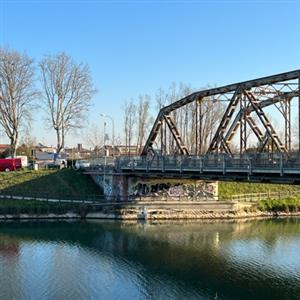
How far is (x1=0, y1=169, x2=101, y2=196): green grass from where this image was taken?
2534 inches

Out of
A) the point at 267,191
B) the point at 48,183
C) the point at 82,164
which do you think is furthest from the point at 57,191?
the point at 267,191

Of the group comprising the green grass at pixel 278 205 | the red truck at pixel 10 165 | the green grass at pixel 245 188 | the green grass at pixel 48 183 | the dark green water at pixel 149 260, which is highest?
the red truck at pixel 10 165

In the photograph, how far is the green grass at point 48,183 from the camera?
211ft

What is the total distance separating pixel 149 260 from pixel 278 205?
31.3m

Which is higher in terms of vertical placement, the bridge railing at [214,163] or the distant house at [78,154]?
the distant house at [78,154]

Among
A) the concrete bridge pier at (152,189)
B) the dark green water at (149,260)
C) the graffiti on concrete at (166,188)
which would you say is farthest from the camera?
the graffiti on concrete at (166,188)

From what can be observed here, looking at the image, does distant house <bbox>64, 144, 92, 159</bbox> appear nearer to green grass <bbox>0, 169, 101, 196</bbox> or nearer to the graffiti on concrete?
green grass <bbox>0, 169, 101, 196</bbox>

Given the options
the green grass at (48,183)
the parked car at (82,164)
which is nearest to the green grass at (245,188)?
the green grass at (48,183)

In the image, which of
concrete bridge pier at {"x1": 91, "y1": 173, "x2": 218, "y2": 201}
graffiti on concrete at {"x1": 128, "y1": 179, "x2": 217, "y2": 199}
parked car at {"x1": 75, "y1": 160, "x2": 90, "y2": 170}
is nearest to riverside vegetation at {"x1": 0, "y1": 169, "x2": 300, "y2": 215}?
parked car at {"x1": 75, "y1": 160, "x2": 90, "y2": 170}

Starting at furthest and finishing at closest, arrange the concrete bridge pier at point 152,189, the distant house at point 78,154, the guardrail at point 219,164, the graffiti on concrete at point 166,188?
the distant house at point 78,154 < the graffiti on concrete at point 166,188 < the concrete bridge pier at point 152,189 < the guardrail at point 219,164

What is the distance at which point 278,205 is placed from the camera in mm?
66062

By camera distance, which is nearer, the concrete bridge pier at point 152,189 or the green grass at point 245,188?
the concrete bridge pier at point 152,189

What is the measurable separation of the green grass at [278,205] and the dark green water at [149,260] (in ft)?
21.4

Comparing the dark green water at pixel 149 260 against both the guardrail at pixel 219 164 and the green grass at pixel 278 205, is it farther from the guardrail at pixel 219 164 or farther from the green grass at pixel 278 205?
the guardrail at pixel 219 164
